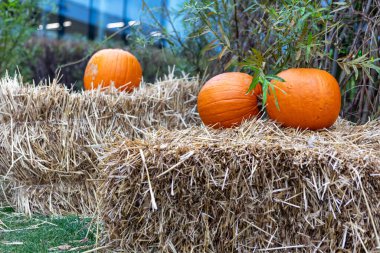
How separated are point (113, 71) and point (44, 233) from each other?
1.34 m

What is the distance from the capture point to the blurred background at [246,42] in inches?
110

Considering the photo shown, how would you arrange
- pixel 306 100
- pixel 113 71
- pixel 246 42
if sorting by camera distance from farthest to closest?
pixel 246 42 < pixel 113 71 < pixel 306 100

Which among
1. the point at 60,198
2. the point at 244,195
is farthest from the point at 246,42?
the point at 244,195

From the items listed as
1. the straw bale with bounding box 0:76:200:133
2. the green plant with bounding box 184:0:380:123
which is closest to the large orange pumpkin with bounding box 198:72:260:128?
the green plant with bounding box 184:0:380:123

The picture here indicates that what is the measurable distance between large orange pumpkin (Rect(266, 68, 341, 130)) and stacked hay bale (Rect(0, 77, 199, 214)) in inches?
33.2

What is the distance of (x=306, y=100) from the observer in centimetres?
263

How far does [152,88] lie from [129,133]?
415 millimetres

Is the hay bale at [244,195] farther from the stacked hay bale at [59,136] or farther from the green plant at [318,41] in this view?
the stacked hay bale at [59,136]

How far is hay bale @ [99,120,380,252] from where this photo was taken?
208 centimetres

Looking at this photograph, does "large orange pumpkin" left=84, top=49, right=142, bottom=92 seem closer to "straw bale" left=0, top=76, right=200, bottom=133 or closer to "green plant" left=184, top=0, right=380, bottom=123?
"straw bale" left=0, top=76, right=200, bottom=133

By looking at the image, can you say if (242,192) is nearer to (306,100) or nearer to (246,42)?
(306,100)

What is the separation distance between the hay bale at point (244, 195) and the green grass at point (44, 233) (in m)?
0.47

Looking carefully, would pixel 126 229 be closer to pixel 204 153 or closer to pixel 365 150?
pixel 204 153

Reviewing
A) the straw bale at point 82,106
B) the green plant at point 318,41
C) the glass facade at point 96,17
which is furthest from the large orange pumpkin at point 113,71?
the glass facade at point 96,17
